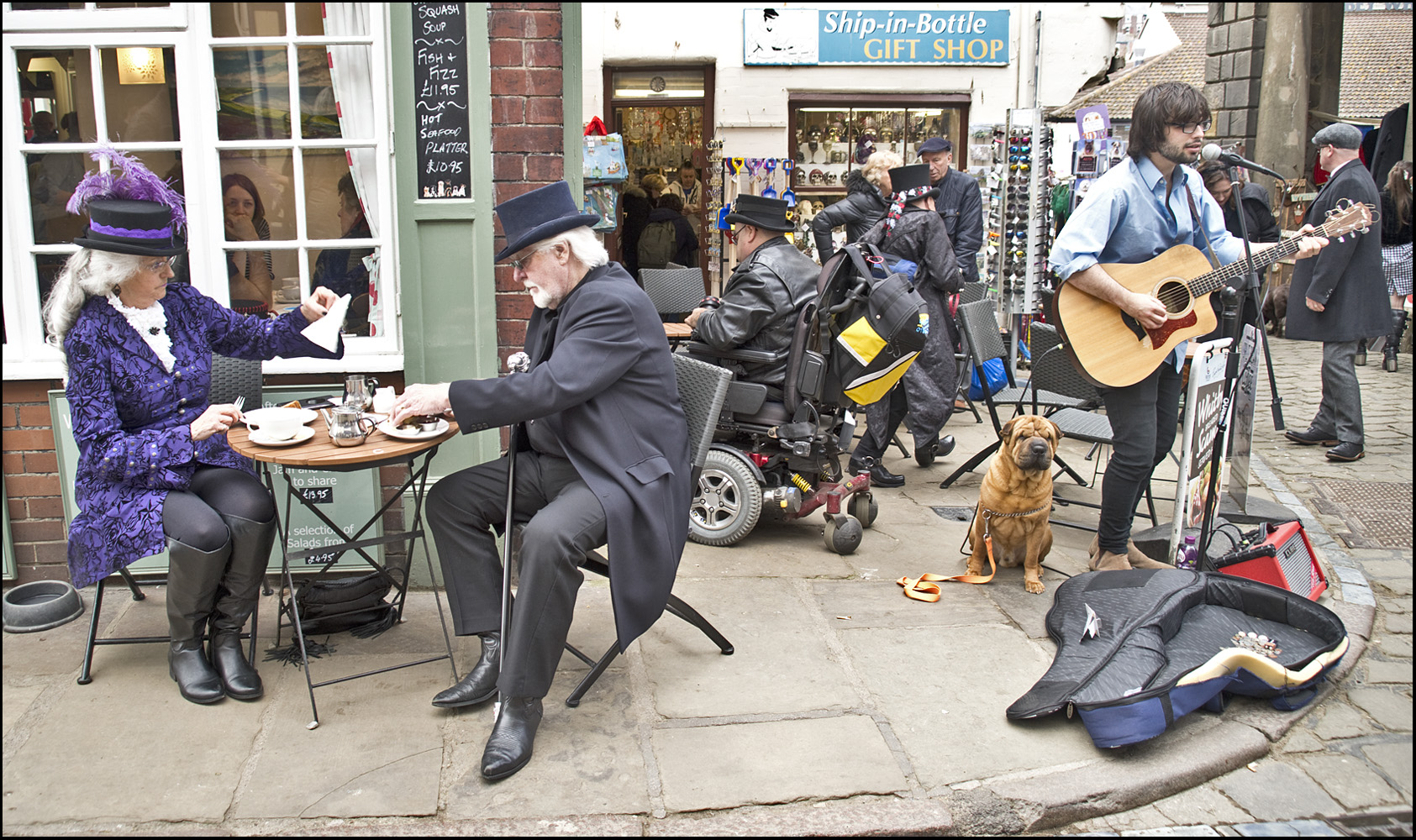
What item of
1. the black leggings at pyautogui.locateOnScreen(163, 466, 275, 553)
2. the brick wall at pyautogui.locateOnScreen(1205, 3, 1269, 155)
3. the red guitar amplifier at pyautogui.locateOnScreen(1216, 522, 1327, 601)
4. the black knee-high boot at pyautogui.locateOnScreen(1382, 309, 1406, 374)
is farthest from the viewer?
the brick wall at pyautogui.locateOnScreen(1205, 3, 1269, 155)

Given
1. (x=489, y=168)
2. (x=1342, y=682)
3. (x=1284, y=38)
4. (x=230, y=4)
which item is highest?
(x=1284, y=38)

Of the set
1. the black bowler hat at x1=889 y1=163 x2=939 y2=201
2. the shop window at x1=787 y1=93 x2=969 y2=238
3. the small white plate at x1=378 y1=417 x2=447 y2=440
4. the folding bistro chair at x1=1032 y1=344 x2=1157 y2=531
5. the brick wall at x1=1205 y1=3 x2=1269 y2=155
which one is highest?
the brick wall at x1=1205 y1=3 x2=1269 y2=155

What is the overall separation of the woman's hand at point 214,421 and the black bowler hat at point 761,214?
8.44 ft

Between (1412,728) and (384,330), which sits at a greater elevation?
(384,330)

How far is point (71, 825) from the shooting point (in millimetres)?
2691

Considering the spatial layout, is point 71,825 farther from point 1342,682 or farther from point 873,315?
point 1342,682

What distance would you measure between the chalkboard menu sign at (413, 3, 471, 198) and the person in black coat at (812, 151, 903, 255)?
10.9 feet

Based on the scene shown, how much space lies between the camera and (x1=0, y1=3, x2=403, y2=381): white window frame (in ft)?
13.0

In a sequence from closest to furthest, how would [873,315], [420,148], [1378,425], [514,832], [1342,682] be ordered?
1. [514,832]
2. [1342,682]
3. [420,148]
4. [873,315]
5. [1378,425]

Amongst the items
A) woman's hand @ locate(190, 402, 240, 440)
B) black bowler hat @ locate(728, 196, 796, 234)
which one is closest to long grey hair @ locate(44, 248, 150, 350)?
woman's hand @ locate(190, 402, 240, 440)

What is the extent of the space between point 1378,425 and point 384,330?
740 centimetres

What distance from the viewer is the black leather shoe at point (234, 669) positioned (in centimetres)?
336

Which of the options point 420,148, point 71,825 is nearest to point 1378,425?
point 420,148

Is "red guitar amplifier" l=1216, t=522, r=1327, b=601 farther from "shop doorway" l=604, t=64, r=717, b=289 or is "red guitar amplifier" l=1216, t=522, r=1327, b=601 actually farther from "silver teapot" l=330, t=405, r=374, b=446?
"shop doorway" l=604, t=64, r=717, b=289
